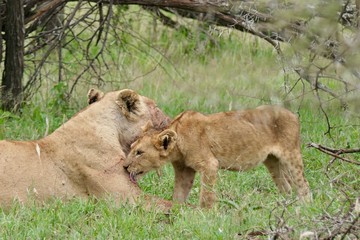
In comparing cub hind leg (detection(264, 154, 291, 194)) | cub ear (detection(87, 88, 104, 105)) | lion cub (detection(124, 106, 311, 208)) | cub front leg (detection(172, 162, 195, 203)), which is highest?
cub ear (detection(87, 88, 104, 105))

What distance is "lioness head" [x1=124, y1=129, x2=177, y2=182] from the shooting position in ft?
22.2

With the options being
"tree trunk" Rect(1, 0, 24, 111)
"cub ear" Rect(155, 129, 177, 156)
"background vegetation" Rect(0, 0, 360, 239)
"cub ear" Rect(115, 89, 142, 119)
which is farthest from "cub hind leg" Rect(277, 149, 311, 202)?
"tree trunk" Rect(1, 0, 24, 111)

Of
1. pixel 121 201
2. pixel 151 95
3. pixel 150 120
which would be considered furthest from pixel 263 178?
pixel 151 95

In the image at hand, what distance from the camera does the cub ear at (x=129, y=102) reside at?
7.05 meters

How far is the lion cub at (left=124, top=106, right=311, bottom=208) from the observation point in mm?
6785

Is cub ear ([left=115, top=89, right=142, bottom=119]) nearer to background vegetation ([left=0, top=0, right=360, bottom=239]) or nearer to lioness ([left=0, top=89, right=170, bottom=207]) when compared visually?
lioness ([left=0, top=89, right=170, bottom=207])

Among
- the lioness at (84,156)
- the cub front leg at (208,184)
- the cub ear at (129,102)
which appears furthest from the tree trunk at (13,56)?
the cub front leg at (208,184)

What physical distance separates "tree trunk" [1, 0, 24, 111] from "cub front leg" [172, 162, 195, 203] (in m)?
2.60

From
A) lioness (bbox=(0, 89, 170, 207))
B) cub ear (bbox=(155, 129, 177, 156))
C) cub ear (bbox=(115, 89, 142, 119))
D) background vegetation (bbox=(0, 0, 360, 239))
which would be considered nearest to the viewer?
background vegetation (bbox=(0, 0, 360, 239))

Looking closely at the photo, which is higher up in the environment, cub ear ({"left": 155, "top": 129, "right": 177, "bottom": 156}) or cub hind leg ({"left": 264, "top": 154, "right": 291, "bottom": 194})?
cub ear ({"left": 155, "top": 129, "right": 177, "bottom": 156})

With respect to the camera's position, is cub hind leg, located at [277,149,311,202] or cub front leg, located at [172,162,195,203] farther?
cub hind leg, located at [277,149,311,202]

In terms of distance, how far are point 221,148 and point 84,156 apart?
0.94 m

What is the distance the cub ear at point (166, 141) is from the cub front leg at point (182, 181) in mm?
217

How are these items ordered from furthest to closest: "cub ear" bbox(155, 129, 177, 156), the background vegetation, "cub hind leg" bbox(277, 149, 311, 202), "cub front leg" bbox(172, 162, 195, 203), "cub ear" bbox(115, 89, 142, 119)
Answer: "cub hind leg" bbox(277, 149, 311, 202) < "cub ear" bbox(115, 89, 142, 119) < "cub front leg" bbox(172, 162, 195, 203) < "cub ear" bbox(155, 129, 177, 156) < the background vegetation
